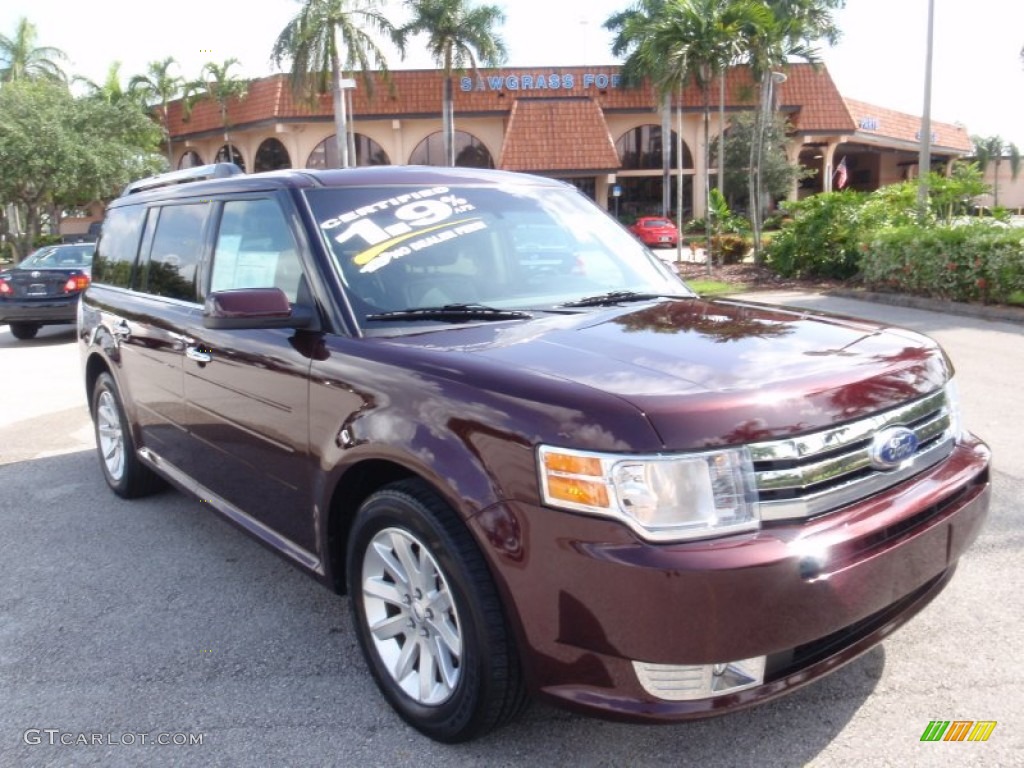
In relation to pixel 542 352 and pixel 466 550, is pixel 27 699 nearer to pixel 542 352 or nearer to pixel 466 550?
pixel 466 550

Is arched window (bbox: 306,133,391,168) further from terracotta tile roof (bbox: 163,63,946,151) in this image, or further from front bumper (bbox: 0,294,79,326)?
front bumper (bbox: 0,294,79,326)

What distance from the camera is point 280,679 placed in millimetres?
3309

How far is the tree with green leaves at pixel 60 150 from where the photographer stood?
3200 centimetres

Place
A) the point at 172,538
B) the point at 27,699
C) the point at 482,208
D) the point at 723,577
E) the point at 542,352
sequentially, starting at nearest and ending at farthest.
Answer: the point at 723,577 < the point at 542,352 < the point at 27,699 < the point at 482,208 < the point at 172,538

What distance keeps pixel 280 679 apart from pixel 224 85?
4211cm

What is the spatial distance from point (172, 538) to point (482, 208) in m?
2.58

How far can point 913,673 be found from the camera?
313cm

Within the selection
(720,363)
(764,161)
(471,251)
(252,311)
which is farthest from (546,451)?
(764,161)

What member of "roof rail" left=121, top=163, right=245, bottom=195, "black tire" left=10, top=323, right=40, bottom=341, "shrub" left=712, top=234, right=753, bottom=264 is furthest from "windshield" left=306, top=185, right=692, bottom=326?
"shrub" left=712, top=234, right=753, bottom=264

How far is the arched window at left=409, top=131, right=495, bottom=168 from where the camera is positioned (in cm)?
4322

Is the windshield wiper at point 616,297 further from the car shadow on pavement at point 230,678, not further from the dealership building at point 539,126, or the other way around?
the dealership building at point 539,126

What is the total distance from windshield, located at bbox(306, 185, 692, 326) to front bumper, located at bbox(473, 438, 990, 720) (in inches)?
48.5

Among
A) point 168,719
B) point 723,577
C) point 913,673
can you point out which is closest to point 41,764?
point 168,719

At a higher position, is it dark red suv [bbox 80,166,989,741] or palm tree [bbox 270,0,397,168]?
palm tree [bbox 270,0,397,168]
